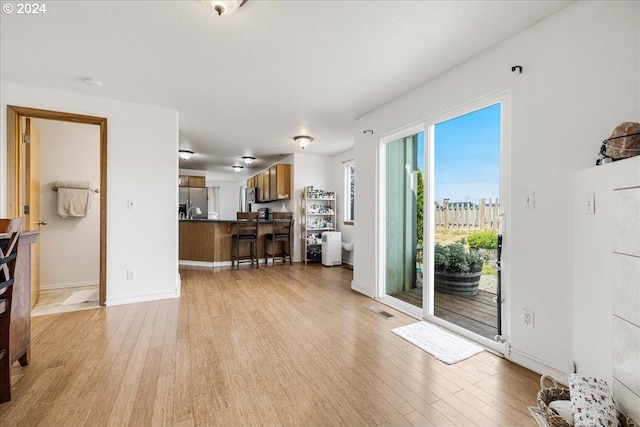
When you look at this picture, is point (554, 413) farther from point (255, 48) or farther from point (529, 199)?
point (255, 48)

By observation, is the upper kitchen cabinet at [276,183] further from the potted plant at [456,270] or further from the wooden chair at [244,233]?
the potted plant at [456,270]

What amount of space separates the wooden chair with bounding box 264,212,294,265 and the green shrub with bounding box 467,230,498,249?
160 inches

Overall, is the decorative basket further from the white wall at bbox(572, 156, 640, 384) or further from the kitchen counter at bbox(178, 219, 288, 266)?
the kitchen counter at bbox(178, 219, 288, 266)

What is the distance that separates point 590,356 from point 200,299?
3.73m

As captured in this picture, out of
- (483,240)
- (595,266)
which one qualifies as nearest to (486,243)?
(483,240)

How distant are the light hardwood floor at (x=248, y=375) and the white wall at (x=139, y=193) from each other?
21.2 inches

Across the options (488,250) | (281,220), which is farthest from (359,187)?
(281,220)

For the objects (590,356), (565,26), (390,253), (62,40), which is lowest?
(590,356)

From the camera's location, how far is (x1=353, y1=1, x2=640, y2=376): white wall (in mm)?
1629

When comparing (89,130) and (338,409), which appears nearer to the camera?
(338,409)

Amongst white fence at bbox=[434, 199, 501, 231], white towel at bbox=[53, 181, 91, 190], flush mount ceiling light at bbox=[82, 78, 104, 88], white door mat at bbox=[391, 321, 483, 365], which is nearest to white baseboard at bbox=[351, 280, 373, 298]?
white door mat at bbox=[391, 321, 483, 365]

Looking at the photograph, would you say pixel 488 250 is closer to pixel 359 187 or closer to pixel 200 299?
pixel 359 187

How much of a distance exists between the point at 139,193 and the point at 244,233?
245cm

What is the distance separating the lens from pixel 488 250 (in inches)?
98.1
